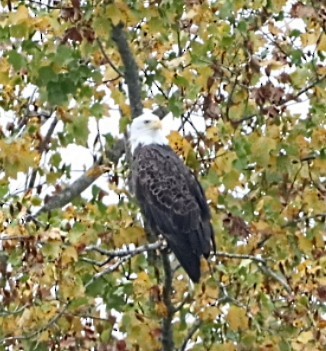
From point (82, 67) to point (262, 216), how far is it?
1.51 metres

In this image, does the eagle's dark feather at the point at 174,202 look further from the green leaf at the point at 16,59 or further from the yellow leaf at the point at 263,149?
the green leaf at the point at 16,59

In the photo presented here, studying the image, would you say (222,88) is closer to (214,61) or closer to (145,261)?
(214,61)

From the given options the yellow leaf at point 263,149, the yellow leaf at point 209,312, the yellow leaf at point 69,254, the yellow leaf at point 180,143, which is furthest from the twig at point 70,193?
the yellow leaf at point 69,254

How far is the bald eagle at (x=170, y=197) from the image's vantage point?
874cm

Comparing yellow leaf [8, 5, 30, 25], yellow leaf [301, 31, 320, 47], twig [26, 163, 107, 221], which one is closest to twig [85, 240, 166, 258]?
A: yellow leaf [8, 5, 30, 25]

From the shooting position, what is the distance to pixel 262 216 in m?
8.99

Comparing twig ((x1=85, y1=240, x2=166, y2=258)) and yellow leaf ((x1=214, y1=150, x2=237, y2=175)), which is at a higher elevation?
yellow leaf ((x1=214, y1=150, x2=237, y2=175))

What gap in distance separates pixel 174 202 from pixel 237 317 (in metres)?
1.44

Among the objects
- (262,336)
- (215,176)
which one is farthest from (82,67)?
(262,336)

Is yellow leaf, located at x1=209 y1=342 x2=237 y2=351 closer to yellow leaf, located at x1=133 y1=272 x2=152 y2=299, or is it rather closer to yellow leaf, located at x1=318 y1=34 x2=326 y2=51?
yellow leaf, located at x1=133 y1=272 x2=152 y2=299

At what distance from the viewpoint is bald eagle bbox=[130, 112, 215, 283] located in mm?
8742

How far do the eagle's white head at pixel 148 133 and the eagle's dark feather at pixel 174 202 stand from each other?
108mm

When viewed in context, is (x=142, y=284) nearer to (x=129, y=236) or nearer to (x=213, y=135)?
(x=129, y=236)

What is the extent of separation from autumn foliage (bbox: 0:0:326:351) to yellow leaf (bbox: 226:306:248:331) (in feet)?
0.04
